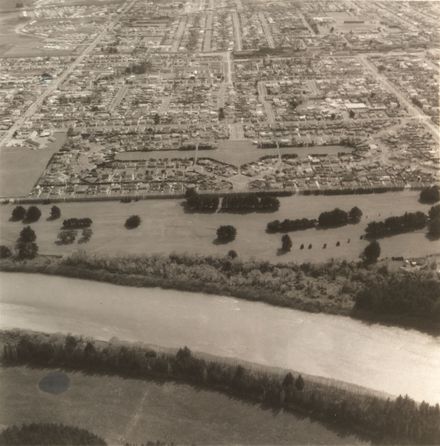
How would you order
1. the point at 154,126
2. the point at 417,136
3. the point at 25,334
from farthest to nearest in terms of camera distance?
the point at 154,126 → the point at 417,136 → the point at 25,334

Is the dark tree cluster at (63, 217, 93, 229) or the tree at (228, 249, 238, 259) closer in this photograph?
the tree at (228, 249, 238, 259)

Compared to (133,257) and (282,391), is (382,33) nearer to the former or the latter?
(133,257)

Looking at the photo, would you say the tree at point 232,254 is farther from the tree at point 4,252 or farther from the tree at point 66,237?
the tree at point 4,252

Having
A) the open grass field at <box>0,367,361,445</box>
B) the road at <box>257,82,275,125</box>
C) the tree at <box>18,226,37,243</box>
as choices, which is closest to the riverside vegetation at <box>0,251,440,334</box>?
the tree at <box>18,226,37,243</box>

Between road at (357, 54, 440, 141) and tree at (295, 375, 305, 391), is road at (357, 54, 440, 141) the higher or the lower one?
the higher one

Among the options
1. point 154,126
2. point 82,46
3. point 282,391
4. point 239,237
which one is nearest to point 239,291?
point 239,237

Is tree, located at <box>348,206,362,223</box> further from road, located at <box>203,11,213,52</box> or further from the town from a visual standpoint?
road, located at <box>203,11,213,52</box>

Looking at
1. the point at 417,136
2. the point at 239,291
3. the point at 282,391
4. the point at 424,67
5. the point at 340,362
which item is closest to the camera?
the point at 282,391
